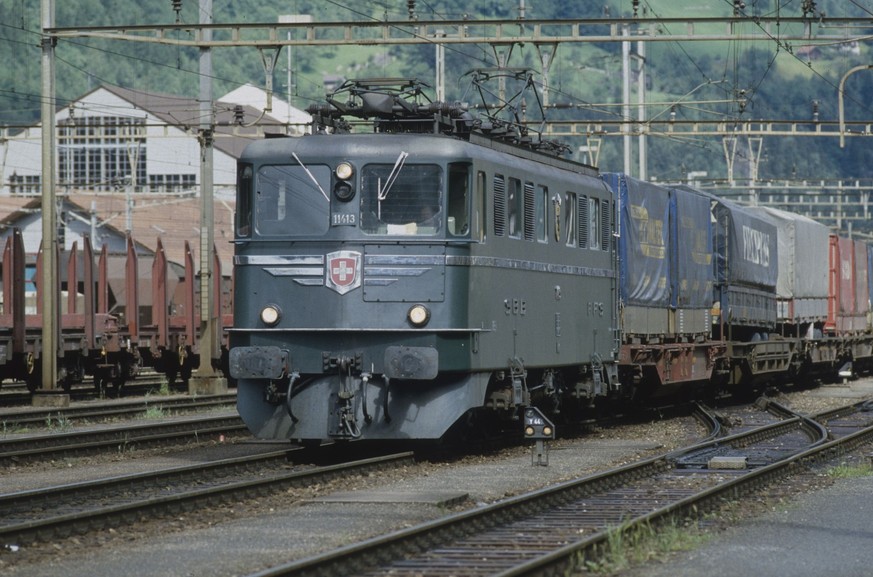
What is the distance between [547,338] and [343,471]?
414 centimetres

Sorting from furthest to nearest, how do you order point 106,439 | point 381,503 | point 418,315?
point 106,439
point 418,315
point 381,503

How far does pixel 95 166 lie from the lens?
81.1 metres

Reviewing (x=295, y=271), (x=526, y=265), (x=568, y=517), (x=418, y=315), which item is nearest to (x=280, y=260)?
(x=295, y=271)

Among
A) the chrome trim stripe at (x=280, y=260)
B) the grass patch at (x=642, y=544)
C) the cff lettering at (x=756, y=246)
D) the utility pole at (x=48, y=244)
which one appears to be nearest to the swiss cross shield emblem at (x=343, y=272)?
the chrome trim stripe at (x=280, y=260)

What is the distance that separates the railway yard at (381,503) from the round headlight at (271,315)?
4.62 feet

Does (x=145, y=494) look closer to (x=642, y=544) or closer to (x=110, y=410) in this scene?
(x=642, y=544)

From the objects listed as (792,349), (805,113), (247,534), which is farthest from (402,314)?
(805,113)

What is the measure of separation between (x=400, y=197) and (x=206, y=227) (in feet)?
50.7

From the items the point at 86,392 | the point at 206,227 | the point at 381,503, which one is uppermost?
the point at 206,227

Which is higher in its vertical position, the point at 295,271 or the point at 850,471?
the point at 295,271

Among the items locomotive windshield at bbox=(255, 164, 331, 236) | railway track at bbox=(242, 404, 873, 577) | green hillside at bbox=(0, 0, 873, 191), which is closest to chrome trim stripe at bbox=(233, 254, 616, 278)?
locomotive windshield at bbox=(255, 164, 331, 236)

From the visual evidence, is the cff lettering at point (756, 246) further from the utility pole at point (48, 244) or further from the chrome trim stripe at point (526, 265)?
the utility pole at point (48, 244)

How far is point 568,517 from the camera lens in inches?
475

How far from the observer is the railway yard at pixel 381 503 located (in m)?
9.92
